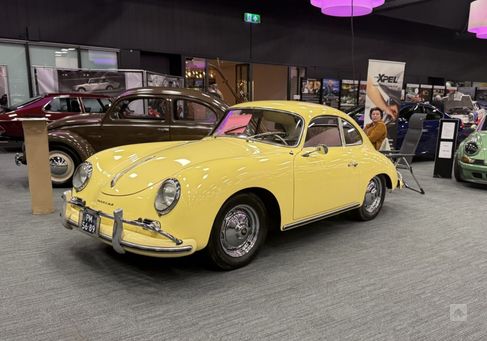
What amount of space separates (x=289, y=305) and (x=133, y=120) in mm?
4317

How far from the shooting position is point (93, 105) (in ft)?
30.5

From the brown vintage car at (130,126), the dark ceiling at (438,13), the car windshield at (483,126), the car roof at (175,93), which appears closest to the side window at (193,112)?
the brown vintage car at (130,126)

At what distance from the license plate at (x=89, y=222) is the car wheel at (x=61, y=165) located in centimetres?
331

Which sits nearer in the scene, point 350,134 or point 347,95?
point 350,134

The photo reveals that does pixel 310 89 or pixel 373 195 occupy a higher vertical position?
pixel 310 89

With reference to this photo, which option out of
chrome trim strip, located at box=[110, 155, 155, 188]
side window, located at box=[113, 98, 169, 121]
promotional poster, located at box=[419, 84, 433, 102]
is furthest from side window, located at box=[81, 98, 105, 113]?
promotional poster, located at box=[419, 84, 433, 102]

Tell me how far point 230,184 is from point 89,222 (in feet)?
3.62

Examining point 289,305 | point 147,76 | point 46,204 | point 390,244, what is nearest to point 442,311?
point 289,305

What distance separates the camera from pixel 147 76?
36.5 ft

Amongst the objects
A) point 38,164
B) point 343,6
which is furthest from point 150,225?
point 343,6

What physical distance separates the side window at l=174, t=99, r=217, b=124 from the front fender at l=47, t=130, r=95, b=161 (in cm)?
142

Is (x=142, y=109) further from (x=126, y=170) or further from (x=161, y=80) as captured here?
(x=161, y=80)

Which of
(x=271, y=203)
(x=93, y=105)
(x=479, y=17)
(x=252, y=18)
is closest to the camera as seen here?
(x=271, y=203)

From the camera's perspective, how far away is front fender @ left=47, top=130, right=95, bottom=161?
5902 millimetres
